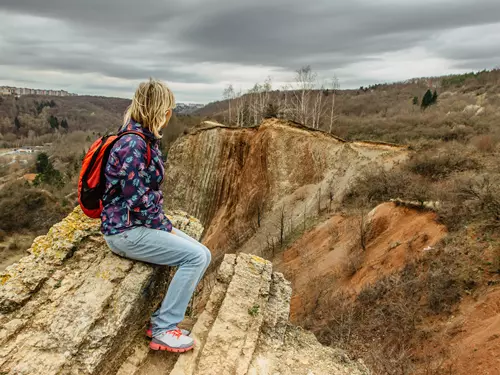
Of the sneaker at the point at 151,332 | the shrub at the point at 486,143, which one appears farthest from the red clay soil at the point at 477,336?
the shrub at the point at 486,143

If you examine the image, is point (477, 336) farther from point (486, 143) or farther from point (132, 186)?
point (486, 143)

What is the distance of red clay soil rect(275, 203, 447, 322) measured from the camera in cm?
822

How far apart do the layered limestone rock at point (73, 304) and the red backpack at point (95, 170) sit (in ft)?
2.50

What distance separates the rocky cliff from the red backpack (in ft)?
2.52

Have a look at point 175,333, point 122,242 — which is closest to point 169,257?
point 122,242

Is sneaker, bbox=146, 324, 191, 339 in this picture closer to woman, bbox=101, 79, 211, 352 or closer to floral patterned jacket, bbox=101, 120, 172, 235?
woman, bbox=101, 79, 211, 352

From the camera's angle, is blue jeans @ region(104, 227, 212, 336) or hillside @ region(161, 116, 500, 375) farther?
hillside @ region(161, 116, 500, 375)

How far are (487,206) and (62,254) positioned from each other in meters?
8.07

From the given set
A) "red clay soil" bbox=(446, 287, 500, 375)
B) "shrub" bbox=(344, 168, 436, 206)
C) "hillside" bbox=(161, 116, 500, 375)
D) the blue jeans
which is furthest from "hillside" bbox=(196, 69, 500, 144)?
the blue jeans

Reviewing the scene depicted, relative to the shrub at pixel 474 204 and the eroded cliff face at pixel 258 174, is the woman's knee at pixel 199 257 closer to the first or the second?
the shrub at pixel 474 204

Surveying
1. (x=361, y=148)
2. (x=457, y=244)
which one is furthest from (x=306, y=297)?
(x=361, y=148)

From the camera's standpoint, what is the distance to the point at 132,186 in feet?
9.57

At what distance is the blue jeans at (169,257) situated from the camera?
10.5 ft

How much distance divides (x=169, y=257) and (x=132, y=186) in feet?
2.61
